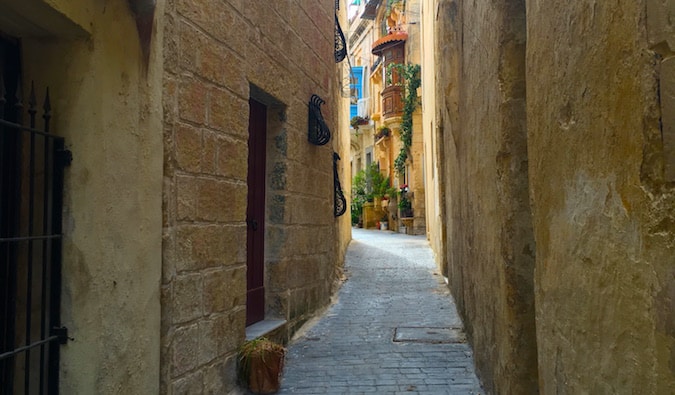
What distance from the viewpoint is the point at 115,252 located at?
256 cm

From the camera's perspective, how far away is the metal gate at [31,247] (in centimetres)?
225

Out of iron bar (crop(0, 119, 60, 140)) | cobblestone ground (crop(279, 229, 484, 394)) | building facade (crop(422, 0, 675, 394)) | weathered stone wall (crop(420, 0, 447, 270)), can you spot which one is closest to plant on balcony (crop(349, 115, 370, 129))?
weathered stone wall (crop(420, 0, 447, 270))

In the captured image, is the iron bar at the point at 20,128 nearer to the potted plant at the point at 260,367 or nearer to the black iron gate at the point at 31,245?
the black iron gate at the point at 31,245

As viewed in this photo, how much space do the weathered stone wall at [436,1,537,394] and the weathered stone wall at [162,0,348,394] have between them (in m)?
1.59

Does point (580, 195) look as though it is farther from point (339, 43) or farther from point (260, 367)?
point (339, 43)

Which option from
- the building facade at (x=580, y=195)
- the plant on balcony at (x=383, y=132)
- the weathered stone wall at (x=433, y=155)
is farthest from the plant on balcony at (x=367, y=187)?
the building facade at (x=580, y=195)

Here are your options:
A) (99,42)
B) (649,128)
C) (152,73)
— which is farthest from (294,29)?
(649,128)

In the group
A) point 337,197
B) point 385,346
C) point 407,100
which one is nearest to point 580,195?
point 385,346

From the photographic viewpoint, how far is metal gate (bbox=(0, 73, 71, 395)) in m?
2.25

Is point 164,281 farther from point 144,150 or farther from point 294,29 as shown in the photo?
point 294,29

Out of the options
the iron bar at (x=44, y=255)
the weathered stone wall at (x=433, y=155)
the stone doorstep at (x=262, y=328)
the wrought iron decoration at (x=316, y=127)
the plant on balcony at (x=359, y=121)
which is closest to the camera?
the iron bar at (x=44, y=255)

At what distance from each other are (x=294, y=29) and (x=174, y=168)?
2.61 meters

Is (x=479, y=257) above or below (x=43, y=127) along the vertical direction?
below

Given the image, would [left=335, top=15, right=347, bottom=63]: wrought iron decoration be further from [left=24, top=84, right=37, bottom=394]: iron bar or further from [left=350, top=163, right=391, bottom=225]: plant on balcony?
[left=350, top=163, right=391, bottom=225]: plant on balcony
